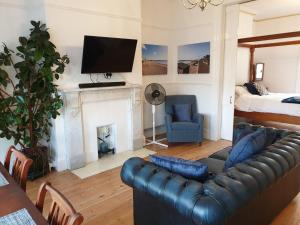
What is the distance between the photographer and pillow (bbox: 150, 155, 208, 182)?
178 centimetres

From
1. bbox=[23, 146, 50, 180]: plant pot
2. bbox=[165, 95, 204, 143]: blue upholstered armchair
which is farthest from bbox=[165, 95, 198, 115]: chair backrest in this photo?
bbox=[23, 146, 50, 180]: plant pot

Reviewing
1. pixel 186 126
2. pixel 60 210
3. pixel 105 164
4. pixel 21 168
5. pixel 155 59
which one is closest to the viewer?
pixel 60 210

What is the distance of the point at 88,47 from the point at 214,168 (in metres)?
2.39

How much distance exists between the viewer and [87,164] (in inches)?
150

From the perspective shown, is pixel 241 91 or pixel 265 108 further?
pixel 241 91

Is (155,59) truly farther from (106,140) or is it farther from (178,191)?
(178,191)

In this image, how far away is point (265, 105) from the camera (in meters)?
5.54

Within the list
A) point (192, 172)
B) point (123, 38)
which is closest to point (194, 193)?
point (192, 172)

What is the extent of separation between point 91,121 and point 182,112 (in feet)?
6.72

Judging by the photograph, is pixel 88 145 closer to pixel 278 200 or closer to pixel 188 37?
pixel 278 200

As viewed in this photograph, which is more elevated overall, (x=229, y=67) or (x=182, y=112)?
(x=229, y=67)

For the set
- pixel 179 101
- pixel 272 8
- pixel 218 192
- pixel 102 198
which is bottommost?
pixel 102 198

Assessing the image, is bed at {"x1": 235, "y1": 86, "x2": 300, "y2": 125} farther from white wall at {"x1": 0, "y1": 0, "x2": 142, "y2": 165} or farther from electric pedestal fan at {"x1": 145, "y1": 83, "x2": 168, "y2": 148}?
white wall at {"x1": 0, "y1": 0, "x2": 142, "y2": 165}

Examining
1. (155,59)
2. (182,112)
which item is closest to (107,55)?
(155,59)
